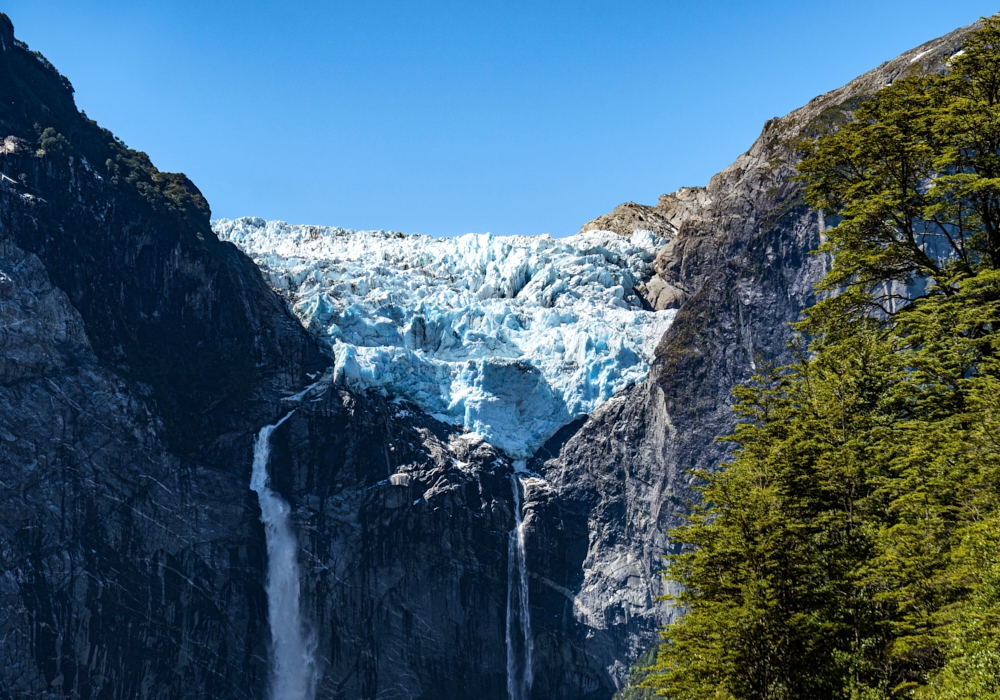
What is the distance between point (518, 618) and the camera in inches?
3893

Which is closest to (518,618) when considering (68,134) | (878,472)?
(68,134)

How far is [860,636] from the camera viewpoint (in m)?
24.8

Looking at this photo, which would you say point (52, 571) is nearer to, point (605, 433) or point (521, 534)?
point (521, 534)

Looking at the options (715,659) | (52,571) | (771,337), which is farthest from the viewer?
(771,337)

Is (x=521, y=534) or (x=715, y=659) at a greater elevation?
(x=521, y=534)

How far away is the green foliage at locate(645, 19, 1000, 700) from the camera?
2353 cm

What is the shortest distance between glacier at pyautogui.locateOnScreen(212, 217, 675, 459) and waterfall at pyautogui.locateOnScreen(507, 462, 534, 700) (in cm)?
852

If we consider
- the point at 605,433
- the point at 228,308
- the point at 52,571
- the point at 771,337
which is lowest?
the point at 52,571

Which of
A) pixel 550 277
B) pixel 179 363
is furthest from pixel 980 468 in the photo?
pixel 550 277

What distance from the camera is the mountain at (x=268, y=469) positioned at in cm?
9088

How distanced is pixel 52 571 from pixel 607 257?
222ft

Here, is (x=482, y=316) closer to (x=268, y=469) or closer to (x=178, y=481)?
(x=268, y=469)

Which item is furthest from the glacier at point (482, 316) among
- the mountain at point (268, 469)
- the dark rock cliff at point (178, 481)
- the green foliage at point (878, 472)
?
the green foliage at point (878, 472)

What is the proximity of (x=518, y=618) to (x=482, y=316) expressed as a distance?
32.9 m
